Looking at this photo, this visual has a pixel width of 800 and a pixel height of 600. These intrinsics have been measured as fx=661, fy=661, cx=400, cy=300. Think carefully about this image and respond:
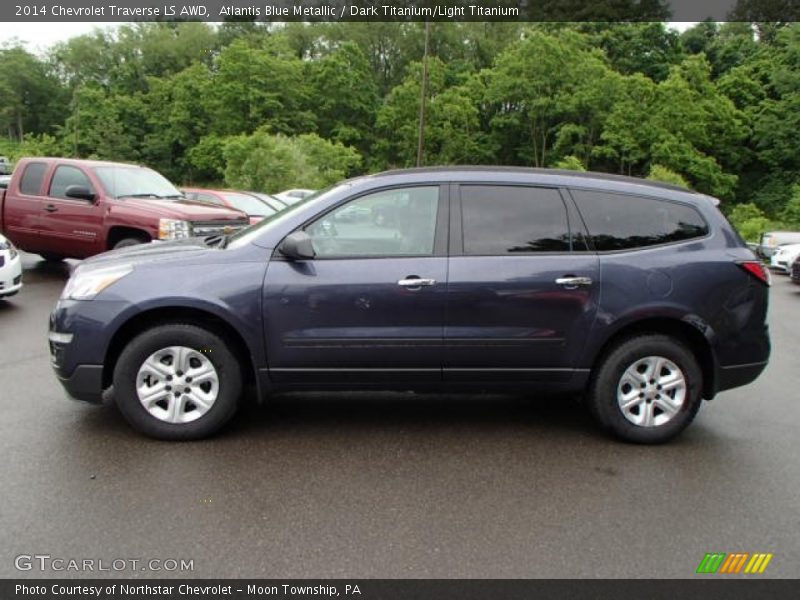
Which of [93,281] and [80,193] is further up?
[80,193]

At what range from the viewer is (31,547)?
9.72 ft

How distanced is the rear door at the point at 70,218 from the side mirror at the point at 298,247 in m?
6.47

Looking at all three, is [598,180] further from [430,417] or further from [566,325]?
[430,417]

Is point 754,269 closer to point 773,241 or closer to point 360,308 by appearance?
point 360,308

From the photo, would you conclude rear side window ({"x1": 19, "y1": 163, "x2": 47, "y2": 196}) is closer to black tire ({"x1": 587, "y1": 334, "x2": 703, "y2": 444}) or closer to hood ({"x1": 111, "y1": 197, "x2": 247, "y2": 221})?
hood ({"x1": 111, "y1": 197, "x2": 247, "y2": 221})

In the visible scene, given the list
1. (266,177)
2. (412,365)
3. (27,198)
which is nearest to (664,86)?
(266,177)

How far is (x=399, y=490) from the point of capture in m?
3.61

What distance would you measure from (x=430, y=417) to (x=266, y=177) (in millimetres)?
27720

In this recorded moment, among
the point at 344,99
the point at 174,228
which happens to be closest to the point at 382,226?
the point at 174,228

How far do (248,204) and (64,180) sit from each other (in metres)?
4.85

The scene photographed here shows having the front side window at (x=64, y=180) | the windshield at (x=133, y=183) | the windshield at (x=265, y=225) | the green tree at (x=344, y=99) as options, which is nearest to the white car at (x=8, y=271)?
the windshield at (x=133, y=183)

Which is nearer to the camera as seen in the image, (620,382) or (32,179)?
(620,382)

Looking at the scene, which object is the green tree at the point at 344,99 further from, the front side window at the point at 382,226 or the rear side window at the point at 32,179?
the front side window at the point at 382,226

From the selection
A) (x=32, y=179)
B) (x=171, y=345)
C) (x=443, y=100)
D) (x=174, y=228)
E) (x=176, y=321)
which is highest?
(x=443, y=100)
